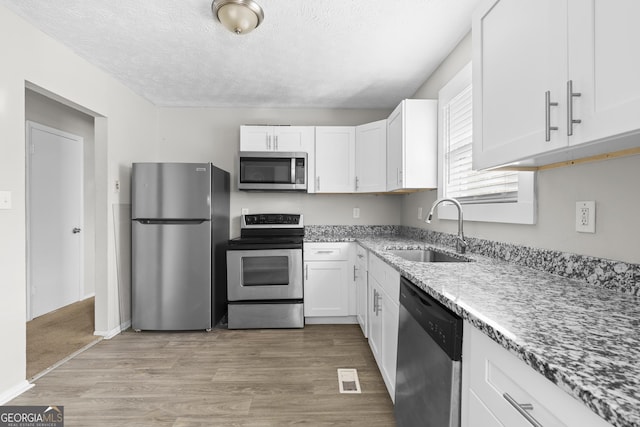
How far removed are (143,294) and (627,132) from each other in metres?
3.35

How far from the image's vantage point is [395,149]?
2.71m

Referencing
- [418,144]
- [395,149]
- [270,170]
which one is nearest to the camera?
[418,144]

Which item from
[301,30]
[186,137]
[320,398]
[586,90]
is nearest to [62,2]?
[301,30]

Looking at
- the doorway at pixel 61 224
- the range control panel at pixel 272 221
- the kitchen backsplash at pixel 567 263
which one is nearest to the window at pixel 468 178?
the kitchen backsplash at pixel 567 263

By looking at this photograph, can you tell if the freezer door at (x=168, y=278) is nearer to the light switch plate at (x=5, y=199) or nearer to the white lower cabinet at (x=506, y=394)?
the light switch plate at (x=5, y=199)

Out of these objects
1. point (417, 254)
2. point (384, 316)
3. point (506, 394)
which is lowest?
point (384, 316)

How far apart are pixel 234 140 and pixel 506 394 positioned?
11.6 ft

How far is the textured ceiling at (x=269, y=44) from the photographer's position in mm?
1884

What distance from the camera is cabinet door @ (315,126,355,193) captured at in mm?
3373

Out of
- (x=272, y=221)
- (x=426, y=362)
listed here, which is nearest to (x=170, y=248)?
(x=272, y=221)

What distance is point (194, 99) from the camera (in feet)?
11.3

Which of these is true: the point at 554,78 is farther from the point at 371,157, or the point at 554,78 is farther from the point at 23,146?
the point at 23,146

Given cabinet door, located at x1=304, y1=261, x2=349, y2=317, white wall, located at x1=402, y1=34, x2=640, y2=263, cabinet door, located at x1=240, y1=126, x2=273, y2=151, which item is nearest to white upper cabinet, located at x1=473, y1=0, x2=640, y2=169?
white wall, located at x1=402, y1=34, x2=640, y2=263

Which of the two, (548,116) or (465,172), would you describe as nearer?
(548,116)
